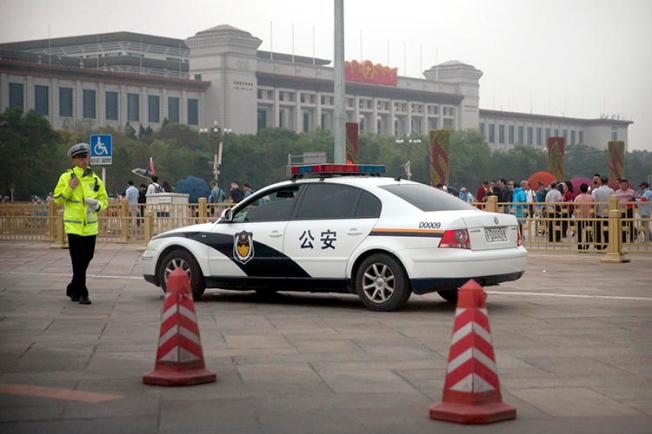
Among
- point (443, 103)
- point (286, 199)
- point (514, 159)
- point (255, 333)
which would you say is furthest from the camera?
point (443, 103)

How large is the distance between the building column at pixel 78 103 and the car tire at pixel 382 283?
115 m

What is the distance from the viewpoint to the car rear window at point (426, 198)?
12562 millimetres

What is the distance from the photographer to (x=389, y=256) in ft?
40.3

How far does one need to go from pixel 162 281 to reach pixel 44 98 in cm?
11114

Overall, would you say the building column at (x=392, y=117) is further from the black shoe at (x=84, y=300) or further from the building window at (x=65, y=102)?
the black shoe at (x=84, y=300)

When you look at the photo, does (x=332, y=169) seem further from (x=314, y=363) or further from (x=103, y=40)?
(x=103, y=40)

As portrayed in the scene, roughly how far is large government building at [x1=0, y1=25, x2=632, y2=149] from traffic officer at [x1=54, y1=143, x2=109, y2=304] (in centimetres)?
9460

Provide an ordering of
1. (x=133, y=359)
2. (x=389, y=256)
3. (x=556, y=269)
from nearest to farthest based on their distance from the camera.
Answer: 1. (x=133, y=359)
2. (x=389, y=256)
3. (x=556, y=269)

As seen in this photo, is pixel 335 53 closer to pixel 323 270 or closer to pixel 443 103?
pixel 323 270

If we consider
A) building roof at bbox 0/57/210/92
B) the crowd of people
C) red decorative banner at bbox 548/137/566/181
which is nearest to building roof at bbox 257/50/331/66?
building roof at bbox 0/57/210/92

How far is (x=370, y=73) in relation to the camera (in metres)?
151

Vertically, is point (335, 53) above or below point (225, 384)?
above

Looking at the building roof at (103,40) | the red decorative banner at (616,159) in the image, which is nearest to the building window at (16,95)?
the building roof at (103,40)

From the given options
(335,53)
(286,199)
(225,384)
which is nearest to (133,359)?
(225,384)
